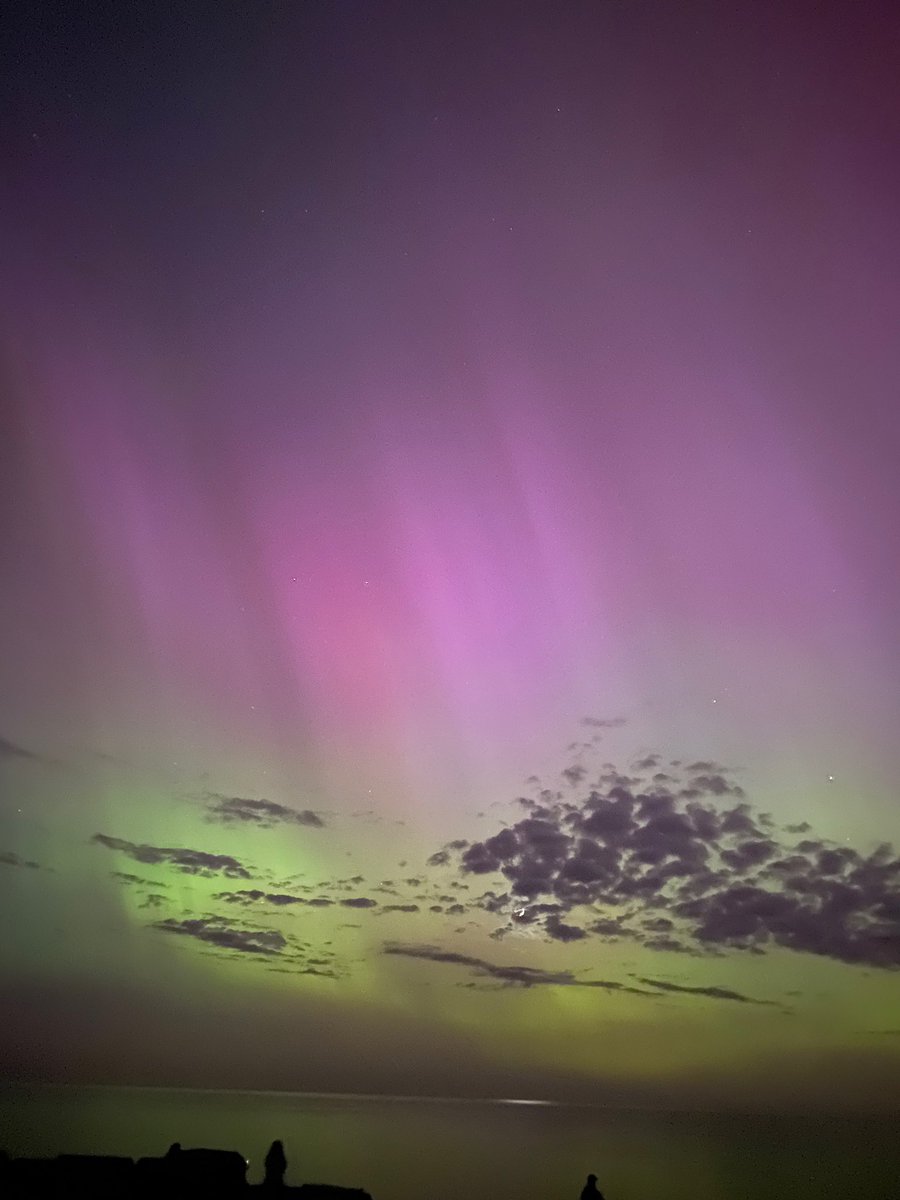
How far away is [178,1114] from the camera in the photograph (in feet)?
618

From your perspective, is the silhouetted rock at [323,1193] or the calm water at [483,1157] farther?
the calm water at [483,1157]

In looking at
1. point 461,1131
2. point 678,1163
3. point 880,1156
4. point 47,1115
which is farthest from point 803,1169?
point 47,1115

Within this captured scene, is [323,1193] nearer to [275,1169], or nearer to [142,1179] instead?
[275,1169]

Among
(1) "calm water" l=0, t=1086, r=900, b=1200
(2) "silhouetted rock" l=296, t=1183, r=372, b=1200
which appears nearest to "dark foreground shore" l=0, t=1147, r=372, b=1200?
(2) "silhouetted rock" l=296, t=1183, r=372, b=1200

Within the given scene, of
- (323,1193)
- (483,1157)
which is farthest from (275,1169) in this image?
(483,1157)

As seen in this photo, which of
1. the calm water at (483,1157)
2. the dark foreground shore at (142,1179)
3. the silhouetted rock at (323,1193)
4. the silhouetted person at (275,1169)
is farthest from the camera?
the calm water at (483,1157)

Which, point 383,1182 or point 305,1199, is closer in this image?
point 305,1199

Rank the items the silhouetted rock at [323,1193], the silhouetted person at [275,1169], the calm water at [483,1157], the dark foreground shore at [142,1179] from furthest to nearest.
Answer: the calm water at [483,1157] < the silhouetted rock at [323,1193] < the silhouetted person at [275,1169] < the dark foreground shore at [142,1179]

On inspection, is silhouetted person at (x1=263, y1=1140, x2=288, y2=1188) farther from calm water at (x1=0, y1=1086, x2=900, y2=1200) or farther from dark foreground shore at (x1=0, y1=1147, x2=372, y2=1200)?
calm water at (x1=0, y1=1086, x2=900, y2=1200)

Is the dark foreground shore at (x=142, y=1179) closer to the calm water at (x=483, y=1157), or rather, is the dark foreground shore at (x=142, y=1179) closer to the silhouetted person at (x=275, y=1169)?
the silhouetted person at (x=275, y=1169)

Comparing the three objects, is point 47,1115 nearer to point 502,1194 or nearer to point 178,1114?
point 178,1114

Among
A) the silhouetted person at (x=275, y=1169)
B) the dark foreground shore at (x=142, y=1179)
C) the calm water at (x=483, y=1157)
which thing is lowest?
the calm water at (x=483, y=1157)

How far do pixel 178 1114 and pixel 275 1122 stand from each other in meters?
27.2

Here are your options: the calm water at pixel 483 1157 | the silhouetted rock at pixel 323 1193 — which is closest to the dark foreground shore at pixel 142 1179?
the silhouetted rock at pixel 323 1193
